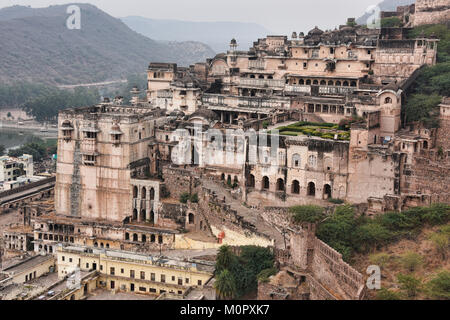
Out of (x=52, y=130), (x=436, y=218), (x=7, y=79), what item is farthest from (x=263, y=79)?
(x=7, y=79)

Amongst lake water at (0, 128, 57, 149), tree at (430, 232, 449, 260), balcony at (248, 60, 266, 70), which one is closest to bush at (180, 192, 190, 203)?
tree at (430, 232, 449, 260)

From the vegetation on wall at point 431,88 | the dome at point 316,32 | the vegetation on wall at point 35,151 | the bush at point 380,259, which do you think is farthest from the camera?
the vegetation on wall at point 35,151

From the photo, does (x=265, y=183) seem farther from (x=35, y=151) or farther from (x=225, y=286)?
(x=35, y=151)

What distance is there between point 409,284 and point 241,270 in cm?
831

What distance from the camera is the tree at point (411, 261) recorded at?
24812 millimetres

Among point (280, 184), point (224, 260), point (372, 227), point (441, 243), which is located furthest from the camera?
point (280, 184)

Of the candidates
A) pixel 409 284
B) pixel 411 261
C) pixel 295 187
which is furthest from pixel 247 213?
pixel 409 284

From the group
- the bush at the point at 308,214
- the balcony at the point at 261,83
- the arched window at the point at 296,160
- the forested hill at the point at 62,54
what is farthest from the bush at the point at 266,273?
the forested hill at the point at 62,54

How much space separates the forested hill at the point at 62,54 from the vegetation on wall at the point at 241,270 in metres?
112

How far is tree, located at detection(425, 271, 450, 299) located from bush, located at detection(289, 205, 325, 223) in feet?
21.9

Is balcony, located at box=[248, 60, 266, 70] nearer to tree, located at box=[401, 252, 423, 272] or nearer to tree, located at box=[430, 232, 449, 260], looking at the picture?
tree, located at box=[430, 232, 449, 260]

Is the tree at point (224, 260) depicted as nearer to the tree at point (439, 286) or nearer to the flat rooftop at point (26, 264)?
the tree at point (439, 286)

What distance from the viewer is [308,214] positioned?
29.0m
